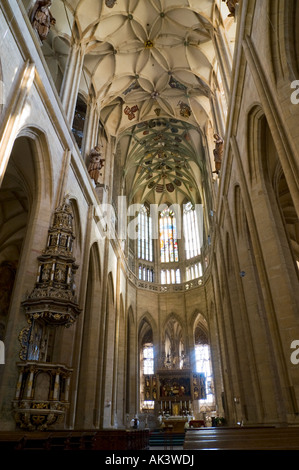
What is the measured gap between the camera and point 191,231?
26.2 m

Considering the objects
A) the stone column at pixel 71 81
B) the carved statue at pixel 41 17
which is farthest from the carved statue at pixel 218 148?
the carved statue at pixel 41 17

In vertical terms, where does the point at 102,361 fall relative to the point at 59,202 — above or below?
below

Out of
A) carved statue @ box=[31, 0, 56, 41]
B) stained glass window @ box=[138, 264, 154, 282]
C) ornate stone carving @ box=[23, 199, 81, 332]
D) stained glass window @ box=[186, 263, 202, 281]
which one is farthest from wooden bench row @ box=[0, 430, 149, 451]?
stained glass window @ box=[186, 263, 202, 281]

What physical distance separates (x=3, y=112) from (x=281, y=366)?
7725mm

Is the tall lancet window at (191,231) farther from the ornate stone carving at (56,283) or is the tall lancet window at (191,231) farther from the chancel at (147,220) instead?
the ornate stone carving at (56,283)

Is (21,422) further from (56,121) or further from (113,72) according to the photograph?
(113,72)

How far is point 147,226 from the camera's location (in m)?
27.0

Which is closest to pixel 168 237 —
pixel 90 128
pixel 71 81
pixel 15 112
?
pixel 90 128

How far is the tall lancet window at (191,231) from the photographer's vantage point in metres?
25.4

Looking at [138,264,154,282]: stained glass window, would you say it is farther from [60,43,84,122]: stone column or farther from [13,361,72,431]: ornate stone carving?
[13,361,72,431]: ornate stone carving

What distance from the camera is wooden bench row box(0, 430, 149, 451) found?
13.2 ft

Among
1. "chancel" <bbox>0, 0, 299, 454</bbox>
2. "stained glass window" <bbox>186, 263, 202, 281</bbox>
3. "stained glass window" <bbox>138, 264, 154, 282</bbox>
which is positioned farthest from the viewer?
"stained glass window" <bbox>138, 264, 154, 282</bbox>

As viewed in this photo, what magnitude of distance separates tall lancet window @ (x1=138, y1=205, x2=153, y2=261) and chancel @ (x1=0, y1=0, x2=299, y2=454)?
0.14 metres
